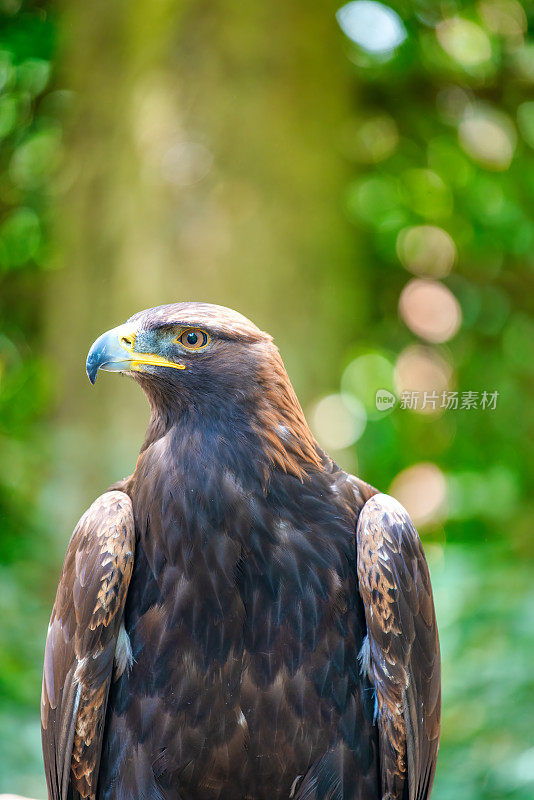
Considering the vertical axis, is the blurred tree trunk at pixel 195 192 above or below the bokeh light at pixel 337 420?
above

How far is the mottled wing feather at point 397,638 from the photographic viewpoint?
7.54 feet

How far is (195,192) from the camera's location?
4.30 m

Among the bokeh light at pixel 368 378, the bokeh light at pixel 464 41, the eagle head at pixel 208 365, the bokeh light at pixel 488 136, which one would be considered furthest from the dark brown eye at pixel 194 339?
the bokeh light at pixel 464 41

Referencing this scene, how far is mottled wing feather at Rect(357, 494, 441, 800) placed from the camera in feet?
7.54

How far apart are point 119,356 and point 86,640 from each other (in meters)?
0.78

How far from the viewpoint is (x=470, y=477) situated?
4.80m

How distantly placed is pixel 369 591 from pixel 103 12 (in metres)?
3.71

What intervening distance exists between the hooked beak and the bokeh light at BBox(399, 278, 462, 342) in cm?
285

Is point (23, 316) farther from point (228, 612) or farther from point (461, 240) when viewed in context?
point (228, 612)

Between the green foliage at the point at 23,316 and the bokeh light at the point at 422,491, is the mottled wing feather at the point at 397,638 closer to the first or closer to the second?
the bokeh light at the point at 422,491

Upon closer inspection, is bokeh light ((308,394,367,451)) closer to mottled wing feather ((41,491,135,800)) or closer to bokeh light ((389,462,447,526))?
bokeh light ((389,462,447,526))

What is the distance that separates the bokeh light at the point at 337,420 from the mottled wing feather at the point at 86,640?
83.5 inches

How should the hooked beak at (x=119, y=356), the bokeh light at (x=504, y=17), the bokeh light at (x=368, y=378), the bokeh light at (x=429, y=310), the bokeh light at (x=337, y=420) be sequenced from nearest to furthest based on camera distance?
the hooked beak at (x=119, y=356), the bokeh light at (x=337, y=420), the bokeh light at (x=368, y=378), the bokeh light at (x=504, y=17), the bokeh light at (x=429, y=310)

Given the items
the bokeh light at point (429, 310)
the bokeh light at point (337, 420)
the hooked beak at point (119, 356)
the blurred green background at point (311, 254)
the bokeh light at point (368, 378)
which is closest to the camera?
the hooked beak at point (119, 356)
